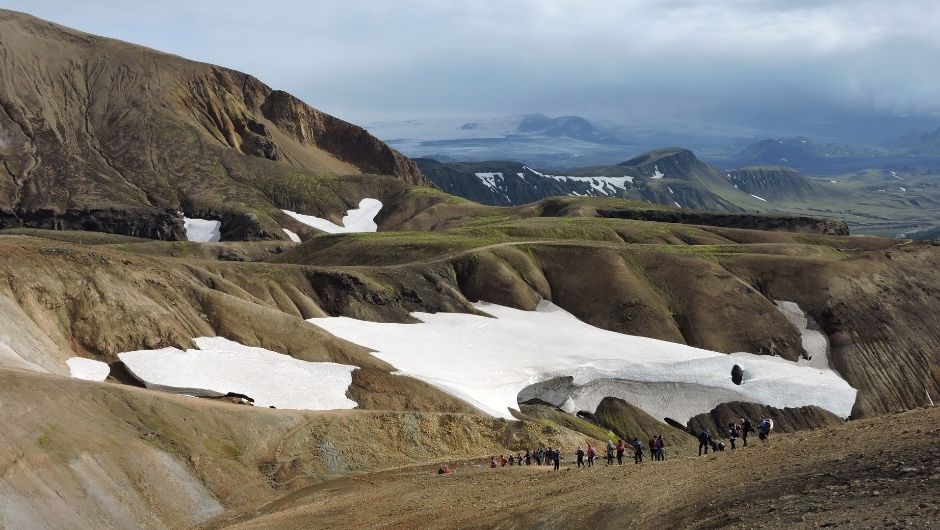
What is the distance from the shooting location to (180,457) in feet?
161

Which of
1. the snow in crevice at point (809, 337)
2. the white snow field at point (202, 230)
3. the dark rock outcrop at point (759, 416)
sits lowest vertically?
the dark rock outcrop at point (759, 416)

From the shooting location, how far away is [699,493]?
32375mm

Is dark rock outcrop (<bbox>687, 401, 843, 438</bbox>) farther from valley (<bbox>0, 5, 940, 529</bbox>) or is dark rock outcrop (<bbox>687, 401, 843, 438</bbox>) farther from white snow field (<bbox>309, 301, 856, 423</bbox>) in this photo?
white snow field (<bbox>309, 301, 856, 423</bbox>)

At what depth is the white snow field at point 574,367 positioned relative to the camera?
8688 centimetres

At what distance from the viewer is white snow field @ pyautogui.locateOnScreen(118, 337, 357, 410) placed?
63.9m

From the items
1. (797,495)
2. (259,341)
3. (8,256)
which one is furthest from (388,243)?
(797,495)

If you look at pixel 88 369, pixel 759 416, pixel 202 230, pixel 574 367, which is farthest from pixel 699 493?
pixel 202 230

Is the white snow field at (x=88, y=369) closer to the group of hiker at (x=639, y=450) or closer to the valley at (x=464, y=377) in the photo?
the valley at (x=464, y=377)

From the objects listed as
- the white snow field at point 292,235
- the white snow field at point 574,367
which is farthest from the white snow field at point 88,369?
the white snow field at point 292,235

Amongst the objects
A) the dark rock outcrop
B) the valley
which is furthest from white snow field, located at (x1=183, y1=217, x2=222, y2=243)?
the dark rock outcrop

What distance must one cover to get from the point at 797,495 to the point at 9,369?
38.9m

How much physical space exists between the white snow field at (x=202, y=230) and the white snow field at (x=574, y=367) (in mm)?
90891

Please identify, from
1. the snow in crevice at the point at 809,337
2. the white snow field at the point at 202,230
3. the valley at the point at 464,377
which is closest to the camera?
the valley at the point at 464,377

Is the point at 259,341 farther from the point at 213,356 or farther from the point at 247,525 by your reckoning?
the point at 247,525
